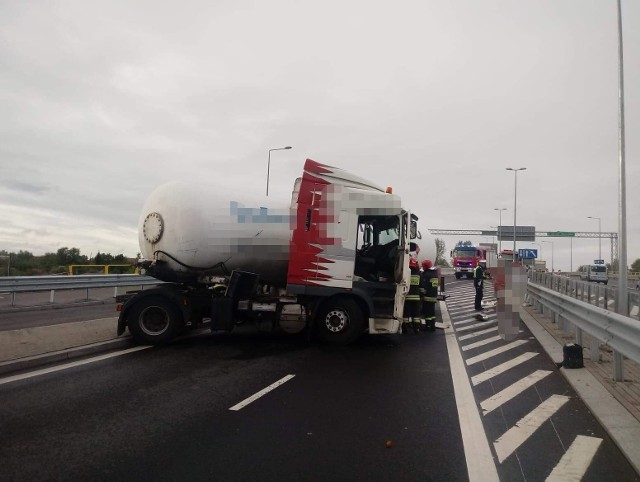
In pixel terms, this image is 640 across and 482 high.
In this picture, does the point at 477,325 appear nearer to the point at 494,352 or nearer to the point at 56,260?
the point at 494,352

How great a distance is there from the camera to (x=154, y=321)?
373 inches

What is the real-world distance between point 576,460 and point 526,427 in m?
0.81

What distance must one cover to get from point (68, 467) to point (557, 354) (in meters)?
7.26

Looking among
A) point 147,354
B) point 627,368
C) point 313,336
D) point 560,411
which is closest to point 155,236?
point 147,354

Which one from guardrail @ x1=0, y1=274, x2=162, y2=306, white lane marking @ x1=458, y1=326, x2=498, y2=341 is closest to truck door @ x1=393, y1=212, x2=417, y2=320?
white lane marking @ x1=458, y1=326, x2=498, y2=341

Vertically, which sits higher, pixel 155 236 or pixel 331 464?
pixel 155 236

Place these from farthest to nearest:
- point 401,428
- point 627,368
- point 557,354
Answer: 1. point 557,354
2. point 627,368
3. point 401,428

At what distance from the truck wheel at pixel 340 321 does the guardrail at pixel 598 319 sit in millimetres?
3663

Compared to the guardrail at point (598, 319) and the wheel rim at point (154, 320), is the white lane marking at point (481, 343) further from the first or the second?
the wheel rim at point (154, 320)

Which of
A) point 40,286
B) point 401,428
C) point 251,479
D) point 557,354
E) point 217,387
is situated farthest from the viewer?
point 40,286

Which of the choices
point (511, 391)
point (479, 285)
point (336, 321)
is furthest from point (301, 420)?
point (479, 285)

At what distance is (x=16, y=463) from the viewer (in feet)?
12.8

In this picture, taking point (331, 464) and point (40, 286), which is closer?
point (331, 464)

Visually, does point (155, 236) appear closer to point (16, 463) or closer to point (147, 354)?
point (147, 354)
